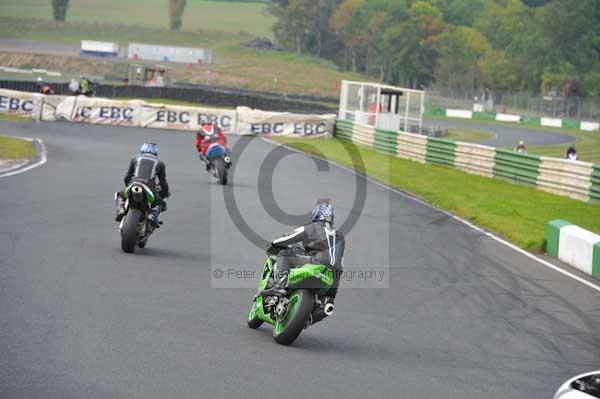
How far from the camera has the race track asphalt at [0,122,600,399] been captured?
25.2 feet

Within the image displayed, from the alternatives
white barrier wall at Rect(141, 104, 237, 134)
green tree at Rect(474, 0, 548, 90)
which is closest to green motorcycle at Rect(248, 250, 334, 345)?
white barrier wall at Rect(141, 104, 237, 134)

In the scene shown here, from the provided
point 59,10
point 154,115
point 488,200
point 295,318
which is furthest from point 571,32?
point 295,318

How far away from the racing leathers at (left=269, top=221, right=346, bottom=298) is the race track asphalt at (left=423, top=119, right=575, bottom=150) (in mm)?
44155

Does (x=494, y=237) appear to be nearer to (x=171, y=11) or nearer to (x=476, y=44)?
(x=476, y=44)

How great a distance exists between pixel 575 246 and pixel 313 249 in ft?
25.3

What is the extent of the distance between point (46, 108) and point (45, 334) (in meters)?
34.1

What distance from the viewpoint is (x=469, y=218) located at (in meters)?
20.3

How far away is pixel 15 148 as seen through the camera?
27.5 meters

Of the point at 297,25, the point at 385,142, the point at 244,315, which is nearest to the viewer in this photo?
the point at 244,315

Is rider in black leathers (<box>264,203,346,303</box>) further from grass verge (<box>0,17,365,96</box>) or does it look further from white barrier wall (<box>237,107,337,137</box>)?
grass verge (<box>0,17,365,96</box>)

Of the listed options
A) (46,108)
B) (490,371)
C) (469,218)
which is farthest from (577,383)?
(46,108)

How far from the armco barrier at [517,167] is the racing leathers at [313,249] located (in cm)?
1873

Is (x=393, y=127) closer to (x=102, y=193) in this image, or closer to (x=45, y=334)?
(x=102, y=193)

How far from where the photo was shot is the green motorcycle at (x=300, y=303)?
8.72 meters
